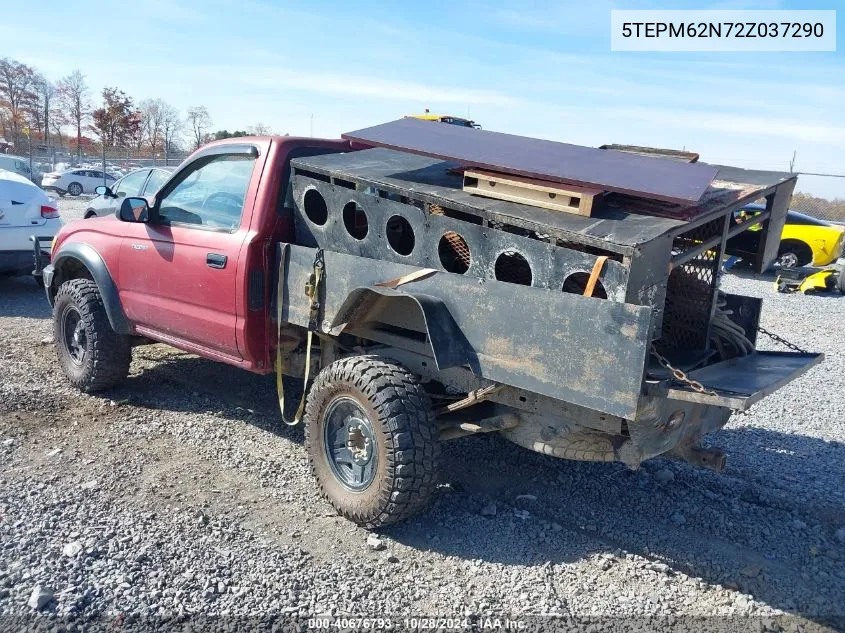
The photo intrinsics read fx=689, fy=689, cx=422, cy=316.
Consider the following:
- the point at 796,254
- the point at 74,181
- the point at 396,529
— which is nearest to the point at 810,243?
the point at 796,254

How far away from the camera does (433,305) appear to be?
3.28 metres

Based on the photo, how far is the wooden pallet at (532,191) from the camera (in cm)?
320

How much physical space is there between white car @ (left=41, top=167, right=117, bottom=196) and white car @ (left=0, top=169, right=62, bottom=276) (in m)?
21.1

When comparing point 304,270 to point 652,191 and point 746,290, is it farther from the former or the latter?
point 746,290

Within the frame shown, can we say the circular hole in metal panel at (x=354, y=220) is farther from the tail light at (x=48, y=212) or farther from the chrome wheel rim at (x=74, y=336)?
the tail light at (x=48, y=212)

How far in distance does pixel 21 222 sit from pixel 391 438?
7451mm

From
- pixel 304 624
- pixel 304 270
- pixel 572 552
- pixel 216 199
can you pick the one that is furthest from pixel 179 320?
pixel 572 552

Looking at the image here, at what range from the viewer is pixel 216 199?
454 cm

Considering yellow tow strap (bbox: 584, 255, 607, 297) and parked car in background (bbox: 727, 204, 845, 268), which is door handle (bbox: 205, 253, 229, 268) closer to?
yellow tow strap (bbox: 584, 255, 607, 297)

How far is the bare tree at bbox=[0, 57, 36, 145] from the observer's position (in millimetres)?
46625

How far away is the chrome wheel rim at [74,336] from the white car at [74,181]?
83.5 feet

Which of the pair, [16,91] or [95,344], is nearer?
[95,344]

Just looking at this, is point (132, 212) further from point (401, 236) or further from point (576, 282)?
point (576, 282)

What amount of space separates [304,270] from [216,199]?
1.02 metres
